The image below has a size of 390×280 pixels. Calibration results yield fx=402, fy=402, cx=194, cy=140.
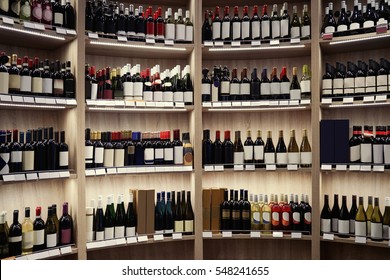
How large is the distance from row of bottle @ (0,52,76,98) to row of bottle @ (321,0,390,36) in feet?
7.58

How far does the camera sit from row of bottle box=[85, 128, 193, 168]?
3396mm

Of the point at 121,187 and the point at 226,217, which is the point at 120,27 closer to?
the point at 121,187

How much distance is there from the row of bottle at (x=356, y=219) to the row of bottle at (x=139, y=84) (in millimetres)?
1641

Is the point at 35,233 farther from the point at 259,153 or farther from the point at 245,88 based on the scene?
the point at 245,88

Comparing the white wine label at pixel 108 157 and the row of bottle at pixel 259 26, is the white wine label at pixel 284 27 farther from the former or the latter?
the white wine label at pixel 108 157

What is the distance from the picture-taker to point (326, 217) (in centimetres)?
370

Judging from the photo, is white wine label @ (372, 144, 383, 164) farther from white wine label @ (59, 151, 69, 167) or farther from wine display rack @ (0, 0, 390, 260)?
white wine label @ (59, 151, 69, 167)

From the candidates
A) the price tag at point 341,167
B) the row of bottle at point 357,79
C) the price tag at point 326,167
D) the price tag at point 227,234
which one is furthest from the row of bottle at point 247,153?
the price tag at point 227,234

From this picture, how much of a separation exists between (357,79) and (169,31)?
1.73m

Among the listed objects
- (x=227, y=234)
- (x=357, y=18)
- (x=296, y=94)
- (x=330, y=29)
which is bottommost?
(x=227, y=234)

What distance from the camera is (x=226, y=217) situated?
12.4 feet

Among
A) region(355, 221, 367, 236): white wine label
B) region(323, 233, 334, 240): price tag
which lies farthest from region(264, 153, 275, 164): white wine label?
region(355, 221, 367, 236): white wine label

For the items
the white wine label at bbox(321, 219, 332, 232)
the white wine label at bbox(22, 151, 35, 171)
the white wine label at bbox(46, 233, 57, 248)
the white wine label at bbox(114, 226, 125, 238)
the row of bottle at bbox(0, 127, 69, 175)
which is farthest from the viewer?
the white wine label at bbox(321, 219, 332, 232)

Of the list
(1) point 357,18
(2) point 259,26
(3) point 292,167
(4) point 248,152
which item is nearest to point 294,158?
(3) point 292,167
